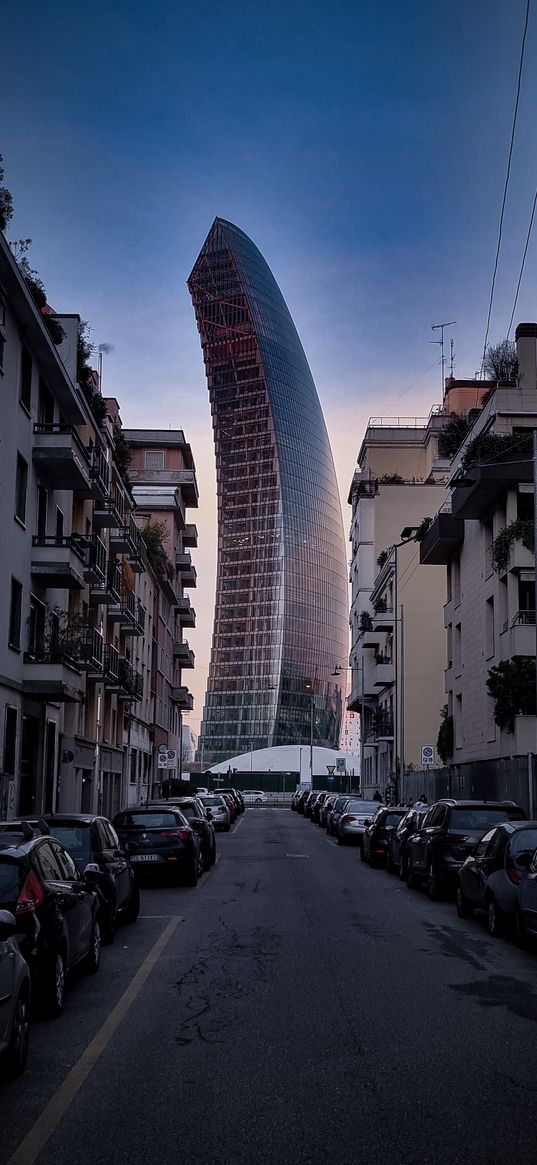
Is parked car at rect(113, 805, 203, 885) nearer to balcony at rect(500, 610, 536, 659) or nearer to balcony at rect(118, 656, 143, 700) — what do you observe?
balcony at rect(500, 610, 536, 659)

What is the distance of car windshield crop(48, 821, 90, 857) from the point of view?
557 inches

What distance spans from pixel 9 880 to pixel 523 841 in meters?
8.04

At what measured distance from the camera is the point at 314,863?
2989cm

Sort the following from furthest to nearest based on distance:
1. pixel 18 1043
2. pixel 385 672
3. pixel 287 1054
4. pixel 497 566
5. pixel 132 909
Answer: pixel 385 672 → pixel 497 566 → pixel 132 909 → pixel 287 1054 → pixel 18 1043

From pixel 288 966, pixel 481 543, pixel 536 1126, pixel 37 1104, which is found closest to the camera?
pixel 536 1126

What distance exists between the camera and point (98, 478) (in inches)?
1492

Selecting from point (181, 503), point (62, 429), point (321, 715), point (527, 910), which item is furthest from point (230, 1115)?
point (321, 715)

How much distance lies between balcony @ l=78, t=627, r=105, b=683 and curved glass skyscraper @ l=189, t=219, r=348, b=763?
132776mm

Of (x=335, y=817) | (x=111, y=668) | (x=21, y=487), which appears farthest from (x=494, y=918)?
(x=335, y=817)

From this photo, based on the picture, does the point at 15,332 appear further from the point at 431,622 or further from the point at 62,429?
the point at 431,622

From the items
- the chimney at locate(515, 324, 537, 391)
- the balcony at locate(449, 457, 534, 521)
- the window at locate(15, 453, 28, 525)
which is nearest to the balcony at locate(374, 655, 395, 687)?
the balcony at locate(449, 457, 534, 521)

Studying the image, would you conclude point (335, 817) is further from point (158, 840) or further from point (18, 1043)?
point (18, 1043)

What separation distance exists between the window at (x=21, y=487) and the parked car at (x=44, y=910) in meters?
19.4

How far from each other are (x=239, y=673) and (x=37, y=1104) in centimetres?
17139
